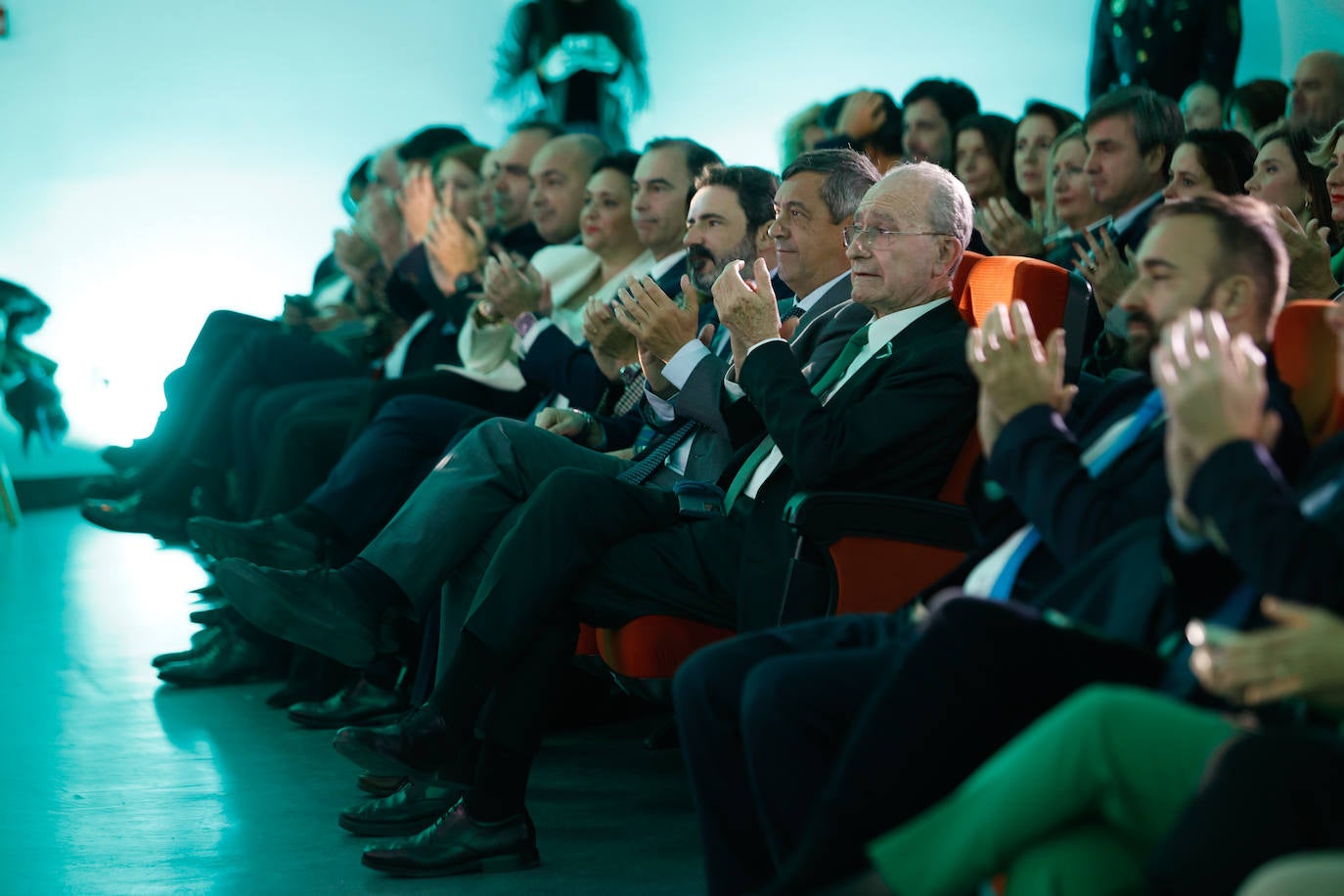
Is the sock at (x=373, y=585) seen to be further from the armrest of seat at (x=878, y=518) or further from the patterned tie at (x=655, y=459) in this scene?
the armrest of seat at (x=878, y=518)

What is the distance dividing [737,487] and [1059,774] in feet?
4.49

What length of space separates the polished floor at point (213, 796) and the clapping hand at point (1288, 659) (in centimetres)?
118

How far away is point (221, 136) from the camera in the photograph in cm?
824

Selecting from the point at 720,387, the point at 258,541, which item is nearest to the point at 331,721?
the point at 258,541

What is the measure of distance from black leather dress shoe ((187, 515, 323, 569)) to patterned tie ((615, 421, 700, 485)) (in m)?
0.98

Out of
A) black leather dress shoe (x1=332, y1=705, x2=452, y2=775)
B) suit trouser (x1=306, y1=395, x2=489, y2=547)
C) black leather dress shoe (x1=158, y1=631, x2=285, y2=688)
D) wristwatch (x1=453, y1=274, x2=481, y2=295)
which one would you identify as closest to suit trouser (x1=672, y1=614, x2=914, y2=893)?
black leather dress shoe (x1=332, y1=705, x2=452, y2=775)

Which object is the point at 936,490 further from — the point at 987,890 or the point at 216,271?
the point at 216,271

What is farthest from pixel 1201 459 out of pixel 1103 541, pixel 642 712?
pixel 642 712

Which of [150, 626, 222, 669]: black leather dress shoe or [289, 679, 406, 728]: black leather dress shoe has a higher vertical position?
[289, 679, 406, 728]: black leather dress shoe

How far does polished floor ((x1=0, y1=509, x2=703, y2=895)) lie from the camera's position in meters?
2.49

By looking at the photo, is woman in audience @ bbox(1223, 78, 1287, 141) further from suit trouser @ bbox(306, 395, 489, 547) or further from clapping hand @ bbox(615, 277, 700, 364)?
suit trouser @ bbox(306, 395, 489, 547)

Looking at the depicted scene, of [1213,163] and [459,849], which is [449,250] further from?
[459,849]

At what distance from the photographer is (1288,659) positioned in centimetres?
142

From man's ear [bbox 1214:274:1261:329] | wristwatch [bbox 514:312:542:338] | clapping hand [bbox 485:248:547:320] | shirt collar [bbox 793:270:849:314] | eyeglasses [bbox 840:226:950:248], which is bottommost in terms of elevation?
wristwatch [bbox 514:312:542:338]
